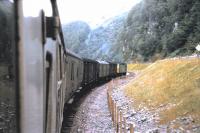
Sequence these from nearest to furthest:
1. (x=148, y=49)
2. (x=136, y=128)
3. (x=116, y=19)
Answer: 1. (x=136, y=128)
2. (x=148, y=49)
3. (x=116, y=19)

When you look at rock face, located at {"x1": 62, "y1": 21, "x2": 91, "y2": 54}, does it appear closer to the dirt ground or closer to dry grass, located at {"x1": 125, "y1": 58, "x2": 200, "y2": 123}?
dry grass, located at {"x1": 125, "y1": 58, "x2": 200, "y2": 123}

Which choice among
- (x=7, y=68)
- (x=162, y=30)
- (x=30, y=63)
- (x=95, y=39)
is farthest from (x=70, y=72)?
(x=95, y=39)

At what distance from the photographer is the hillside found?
6139 centimetres

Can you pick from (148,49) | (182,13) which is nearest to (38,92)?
(182,13)

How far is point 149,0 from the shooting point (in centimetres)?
9469

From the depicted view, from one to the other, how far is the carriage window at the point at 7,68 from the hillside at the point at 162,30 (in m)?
52.6

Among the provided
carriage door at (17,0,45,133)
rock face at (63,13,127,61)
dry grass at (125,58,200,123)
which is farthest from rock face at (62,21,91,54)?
carriage door at (17,0,45,133)

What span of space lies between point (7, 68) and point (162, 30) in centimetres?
7862

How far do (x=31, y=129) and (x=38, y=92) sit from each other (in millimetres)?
275

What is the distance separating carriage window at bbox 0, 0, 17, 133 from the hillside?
52613 mm

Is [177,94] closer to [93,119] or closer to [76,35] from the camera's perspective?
[93,119]

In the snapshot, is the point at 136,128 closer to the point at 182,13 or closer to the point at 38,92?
Answer: the point at 38,92

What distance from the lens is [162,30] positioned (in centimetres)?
7969

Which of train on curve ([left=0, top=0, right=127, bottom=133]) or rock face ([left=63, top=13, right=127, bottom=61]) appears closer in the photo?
train on curve ([left=0, top=0, right=127, bottom=133])
